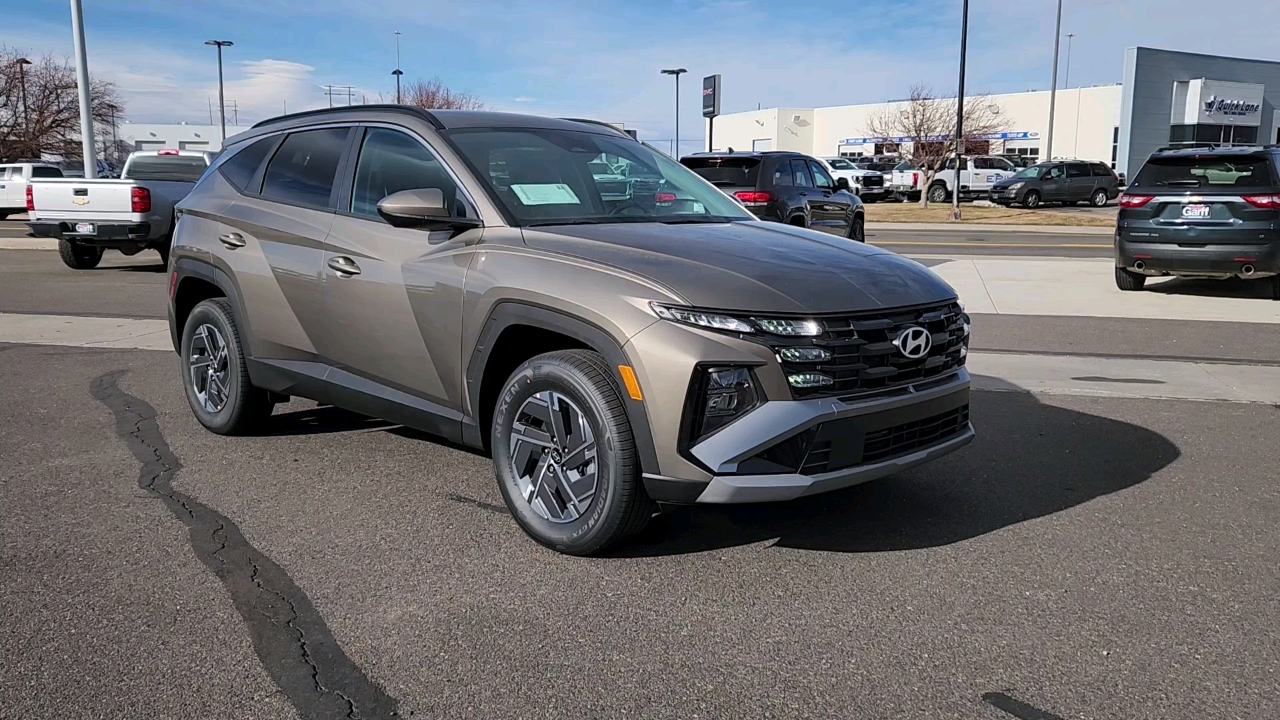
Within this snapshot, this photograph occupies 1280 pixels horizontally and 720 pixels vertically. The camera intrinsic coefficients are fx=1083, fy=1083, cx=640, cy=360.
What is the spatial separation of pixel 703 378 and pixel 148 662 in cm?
195

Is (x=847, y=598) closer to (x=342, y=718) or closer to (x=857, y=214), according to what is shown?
(x=342, y=718)

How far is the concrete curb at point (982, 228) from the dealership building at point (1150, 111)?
21.8 metres

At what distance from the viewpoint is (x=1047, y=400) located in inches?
278

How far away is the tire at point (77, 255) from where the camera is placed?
1557cm

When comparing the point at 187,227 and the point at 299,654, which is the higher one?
the point at 187,227

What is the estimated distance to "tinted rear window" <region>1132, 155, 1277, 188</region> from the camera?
11734 millimetres

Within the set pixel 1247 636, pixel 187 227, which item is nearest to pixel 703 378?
pixel 1247 636

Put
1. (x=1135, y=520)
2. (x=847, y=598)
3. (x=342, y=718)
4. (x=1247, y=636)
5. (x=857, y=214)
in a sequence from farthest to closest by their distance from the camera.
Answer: (x=857, y=214) → (x=1135, y=520) → (x=847, y=598) → (x=1247, y=636) → (x=342, y=718)

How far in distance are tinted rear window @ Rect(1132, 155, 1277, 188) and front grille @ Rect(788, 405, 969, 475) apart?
9.17 metres

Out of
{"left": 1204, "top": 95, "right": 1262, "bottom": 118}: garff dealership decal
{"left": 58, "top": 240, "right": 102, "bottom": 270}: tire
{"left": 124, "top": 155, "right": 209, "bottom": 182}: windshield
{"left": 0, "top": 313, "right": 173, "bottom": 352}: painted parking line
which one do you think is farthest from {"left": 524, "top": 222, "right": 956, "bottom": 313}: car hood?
{"left": 1204, "top": 95, "right": 1262, "bottom": 118}: garff dealership decal

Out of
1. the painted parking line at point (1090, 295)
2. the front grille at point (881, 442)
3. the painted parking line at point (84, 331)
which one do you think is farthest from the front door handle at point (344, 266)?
the painted parking line at point (1090, 295)

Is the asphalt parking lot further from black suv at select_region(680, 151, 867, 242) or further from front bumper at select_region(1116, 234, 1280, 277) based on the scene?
black suv at select_region(680, 151, 867, 242)

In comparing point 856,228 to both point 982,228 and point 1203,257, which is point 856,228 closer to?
point 1203,257

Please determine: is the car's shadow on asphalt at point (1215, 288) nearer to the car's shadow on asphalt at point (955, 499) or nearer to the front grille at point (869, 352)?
the car's shadow on asphalt at point (955, 499)
